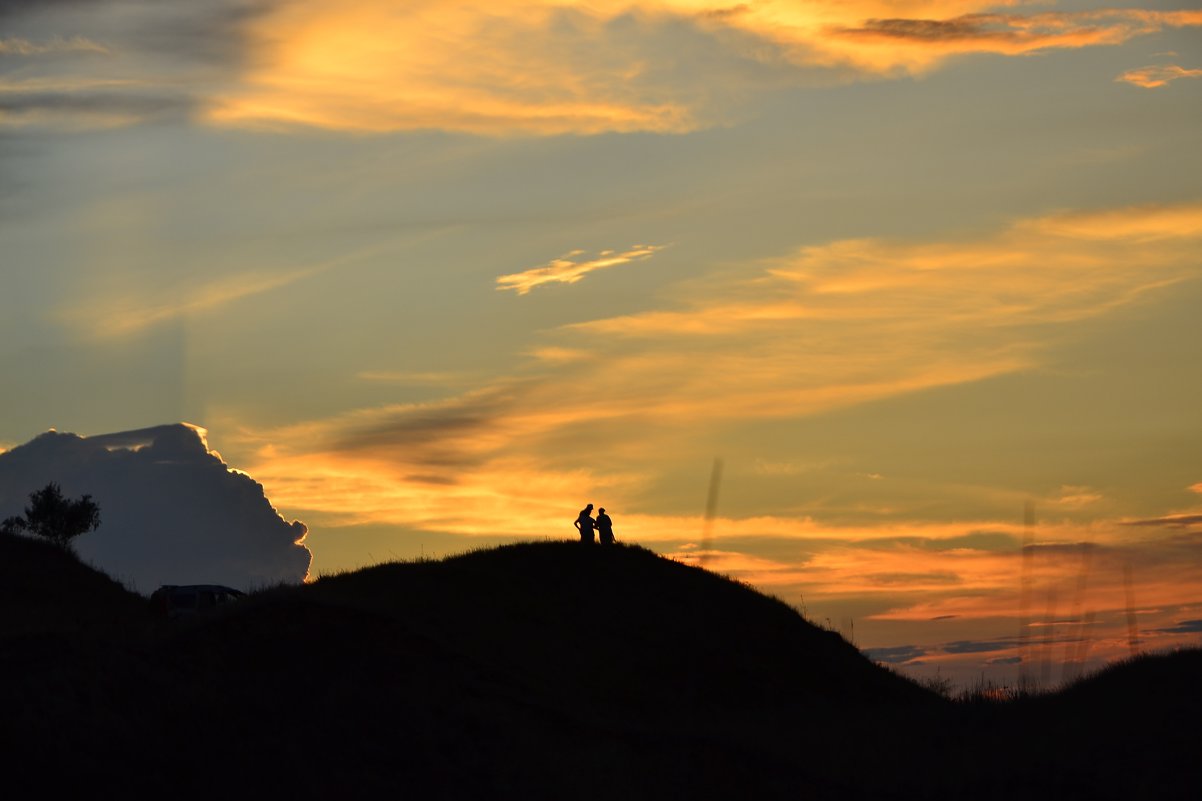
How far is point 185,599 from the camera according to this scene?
6241 cm

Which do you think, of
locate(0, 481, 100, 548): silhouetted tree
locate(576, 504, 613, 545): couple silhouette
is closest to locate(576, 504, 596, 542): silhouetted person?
locate(576, 504, 613, 545): couple silhouette

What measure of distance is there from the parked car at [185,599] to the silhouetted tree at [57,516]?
45.7m

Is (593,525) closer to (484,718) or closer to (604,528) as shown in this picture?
(604,528)

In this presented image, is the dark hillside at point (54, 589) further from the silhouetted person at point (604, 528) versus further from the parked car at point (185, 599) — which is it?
the silhouetted person at point (604, 528)

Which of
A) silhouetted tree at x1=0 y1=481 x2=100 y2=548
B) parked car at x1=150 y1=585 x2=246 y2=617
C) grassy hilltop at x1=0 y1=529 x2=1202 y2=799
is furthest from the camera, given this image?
silhouetted tree at x1=0 y1=481 x2=100 y2=548

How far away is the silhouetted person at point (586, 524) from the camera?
212ft

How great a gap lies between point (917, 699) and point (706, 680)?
11.9 meters

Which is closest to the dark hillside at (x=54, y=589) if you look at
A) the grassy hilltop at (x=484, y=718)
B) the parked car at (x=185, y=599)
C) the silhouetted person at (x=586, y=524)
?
the parked car at (x=185, y=599)

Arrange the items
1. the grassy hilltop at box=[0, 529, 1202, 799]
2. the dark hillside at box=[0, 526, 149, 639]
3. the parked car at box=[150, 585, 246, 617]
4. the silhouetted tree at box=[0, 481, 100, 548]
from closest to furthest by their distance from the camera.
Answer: the grassy hilltop at box=[0, 529, 1202, 799] < the parked car at box=[150, 585, 246, 617] < the dark hillside at box=[0, 526, 149, 639] < the silhouetted tree at box=[0, 481, 100, 548]

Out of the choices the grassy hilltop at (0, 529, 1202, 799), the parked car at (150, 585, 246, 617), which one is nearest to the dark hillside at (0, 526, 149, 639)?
the parked car at (150, 585, 246, 617)

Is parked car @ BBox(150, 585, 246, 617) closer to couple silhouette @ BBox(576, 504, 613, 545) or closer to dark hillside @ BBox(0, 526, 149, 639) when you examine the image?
dark hillside @ BBox(0, 526, 149, 639)

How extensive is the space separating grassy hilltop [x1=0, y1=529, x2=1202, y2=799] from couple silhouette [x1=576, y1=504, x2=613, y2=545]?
9002mm

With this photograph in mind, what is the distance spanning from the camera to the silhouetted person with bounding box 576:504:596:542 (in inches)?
2549

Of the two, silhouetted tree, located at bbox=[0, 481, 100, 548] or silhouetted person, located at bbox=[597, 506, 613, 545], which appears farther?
silhouetted tree, located at bbox=[0, 481, 100, 548]
